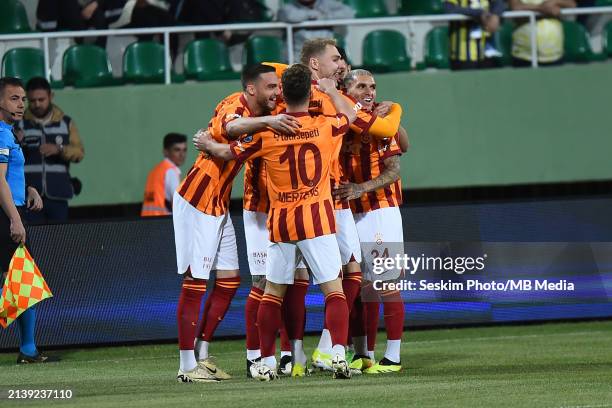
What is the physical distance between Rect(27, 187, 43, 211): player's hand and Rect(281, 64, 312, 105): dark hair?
3.31 m

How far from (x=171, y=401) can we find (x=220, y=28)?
7.36 m

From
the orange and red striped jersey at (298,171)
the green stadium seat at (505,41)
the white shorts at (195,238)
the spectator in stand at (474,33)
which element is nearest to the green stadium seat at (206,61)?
the spectator in stand at (474,33)

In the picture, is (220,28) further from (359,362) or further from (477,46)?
(359,362)

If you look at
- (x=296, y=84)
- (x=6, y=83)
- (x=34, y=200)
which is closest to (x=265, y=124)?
(x=296, y=84)

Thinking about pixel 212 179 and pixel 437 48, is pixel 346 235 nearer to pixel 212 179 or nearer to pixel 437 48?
pixel 212 179

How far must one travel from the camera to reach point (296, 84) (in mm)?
7895

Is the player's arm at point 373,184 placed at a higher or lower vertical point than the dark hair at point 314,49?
lower

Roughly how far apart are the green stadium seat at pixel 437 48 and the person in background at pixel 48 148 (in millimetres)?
4446

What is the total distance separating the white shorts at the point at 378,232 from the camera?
9.08 m

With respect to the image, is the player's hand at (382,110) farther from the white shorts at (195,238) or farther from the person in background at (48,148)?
the person in background at (48,148)

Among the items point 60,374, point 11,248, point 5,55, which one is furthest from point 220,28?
point 60,374

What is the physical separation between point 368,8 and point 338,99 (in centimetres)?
730

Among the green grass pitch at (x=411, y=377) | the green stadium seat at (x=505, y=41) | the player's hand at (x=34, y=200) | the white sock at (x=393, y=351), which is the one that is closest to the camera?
the green grass pitch at (x=411, y=377)

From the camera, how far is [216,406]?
694 centimetres
